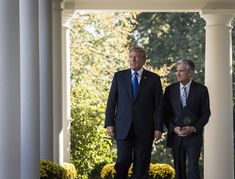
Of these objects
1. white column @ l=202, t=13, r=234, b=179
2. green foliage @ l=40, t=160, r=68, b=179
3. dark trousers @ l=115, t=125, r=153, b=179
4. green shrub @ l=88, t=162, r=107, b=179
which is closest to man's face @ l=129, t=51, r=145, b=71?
dark trousers @ l=115, t=125, r=153, b=179

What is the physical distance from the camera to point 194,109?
520 inches

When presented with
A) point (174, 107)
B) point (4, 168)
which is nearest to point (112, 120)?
point (174, 107)

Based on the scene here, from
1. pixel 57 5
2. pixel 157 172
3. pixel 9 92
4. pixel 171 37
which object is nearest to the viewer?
pixel 9 92

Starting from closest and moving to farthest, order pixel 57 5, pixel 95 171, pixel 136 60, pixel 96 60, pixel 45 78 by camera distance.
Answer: pixel 136 60, pixel 45 78, pixel 57 5, pixel 95 171, pixel 96 60

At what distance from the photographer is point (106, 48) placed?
3988cm

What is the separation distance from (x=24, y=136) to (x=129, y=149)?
10.0 ft

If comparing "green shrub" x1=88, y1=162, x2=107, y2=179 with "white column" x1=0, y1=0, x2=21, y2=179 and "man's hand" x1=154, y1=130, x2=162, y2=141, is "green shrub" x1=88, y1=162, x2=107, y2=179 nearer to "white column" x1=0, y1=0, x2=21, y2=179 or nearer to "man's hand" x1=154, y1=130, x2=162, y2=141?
"man's hand" x1=154, y1=130, x2=162, y2=141

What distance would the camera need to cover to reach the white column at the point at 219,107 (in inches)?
779

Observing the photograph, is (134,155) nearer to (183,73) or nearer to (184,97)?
(184,97)

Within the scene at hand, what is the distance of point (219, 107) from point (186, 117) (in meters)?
7.03

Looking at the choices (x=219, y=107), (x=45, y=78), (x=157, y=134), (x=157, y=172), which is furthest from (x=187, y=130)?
(x=219, y=107)

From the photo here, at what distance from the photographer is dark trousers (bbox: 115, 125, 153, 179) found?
13.1 m

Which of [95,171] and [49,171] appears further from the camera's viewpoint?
[95,171]

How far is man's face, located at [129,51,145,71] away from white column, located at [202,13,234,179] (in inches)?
277
